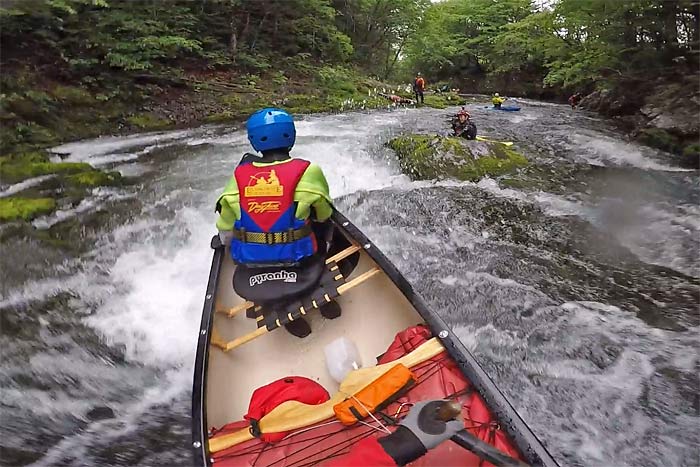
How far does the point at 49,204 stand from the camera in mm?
6273

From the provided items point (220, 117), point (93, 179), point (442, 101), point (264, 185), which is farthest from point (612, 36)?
point (93, 179)

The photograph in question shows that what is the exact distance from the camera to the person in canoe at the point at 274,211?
8.96 ft

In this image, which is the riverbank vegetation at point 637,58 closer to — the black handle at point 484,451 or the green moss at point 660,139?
the green moss at point 660,139

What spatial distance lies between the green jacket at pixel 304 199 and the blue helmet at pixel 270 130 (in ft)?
0.38

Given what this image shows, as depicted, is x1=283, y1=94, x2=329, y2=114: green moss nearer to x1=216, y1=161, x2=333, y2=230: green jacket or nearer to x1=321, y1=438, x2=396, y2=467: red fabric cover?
x1=216, y1=161, x2=333, y2=230: green jacket

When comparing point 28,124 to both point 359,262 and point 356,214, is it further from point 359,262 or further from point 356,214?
point 359,262

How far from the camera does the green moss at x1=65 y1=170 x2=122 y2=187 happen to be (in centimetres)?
707

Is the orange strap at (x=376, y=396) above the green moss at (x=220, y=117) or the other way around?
the other way around

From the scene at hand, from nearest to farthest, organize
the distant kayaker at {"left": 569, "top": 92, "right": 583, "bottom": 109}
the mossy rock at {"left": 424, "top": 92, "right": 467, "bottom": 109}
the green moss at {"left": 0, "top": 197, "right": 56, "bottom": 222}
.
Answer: the green moss at {"left": 0, "top": 197, "right": 56, "bottom": 222}, the mossy rock at {"left": 424, "top": 92, "right": 467, "bottom": 109}, the distant kayaker at {"left": 569, "top": 92, "right": 583, "bottom": 109}

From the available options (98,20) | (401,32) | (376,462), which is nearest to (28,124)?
(98,20)

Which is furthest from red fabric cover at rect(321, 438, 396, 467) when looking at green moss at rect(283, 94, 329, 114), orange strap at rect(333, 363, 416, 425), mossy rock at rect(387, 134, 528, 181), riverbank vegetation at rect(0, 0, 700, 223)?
green moss at rect(283, 94, 329, 114)

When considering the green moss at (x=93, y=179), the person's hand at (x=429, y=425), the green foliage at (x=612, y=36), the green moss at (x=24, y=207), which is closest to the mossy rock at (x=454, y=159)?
the green foliage at (x=612, y=36)

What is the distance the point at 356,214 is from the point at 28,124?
6902mm

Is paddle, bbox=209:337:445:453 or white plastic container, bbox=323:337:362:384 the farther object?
white plastic container, bbox=323:337:362:384
